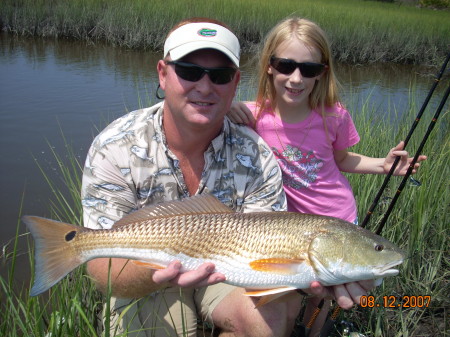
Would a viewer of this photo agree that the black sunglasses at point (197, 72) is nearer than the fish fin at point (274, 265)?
No

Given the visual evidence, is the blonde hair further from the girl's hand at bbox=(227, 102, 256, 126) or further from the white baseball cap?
the white baseball cap

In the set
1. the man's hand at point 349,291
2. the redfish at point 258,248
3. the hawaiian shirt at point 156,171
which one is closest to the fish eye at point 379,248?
the redfish at point 258,248

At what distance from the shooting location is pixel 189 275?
2.03 meters

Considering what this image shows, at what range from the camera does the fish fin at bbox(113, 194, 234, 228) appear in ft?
7.06

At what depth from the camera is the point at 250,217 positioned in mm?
2184

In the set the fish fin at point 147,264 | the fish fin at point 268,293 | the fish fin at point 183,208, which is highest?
the fish fin at point 183,208

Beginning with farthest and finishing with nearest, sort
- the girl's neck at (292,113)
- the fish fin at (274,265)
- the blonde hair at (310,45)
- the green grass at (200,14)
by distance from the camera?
the green grass at (200,14) < the girl's neck at (292,113) < the blonde hair at (310,45) < the fish fin at (274,265)

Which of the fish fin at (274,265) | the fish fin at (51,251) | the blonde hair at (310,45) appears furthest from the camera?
the blonde hair at (310,45)

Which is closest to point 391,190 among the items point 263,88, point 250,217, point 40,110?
point 263,88

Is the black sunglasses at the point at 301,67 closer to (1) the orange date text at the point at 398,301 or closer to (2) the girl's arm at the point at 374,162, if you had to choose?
(2) the girl's arm at the point at 374,162

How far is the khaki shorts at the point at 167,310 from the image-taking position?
255 centimetres

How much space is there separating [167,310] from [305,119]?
1712 mm

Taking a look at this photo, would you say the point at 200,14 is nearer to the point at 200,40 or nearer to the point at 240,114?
the point at 240,114

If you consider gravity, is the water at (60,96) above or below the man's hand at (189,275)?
below
